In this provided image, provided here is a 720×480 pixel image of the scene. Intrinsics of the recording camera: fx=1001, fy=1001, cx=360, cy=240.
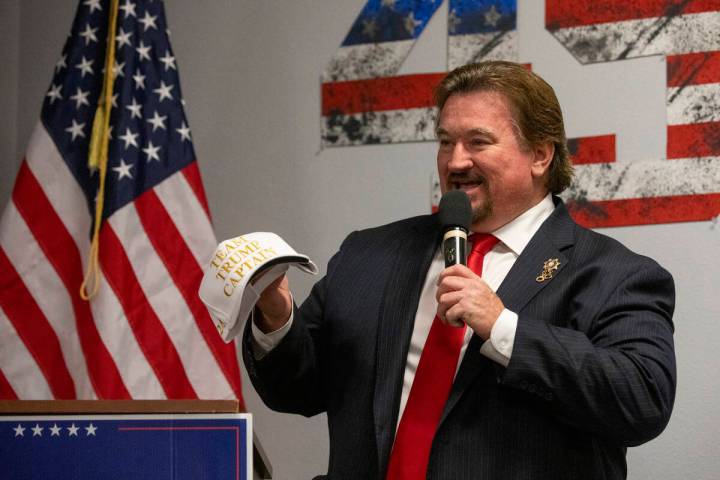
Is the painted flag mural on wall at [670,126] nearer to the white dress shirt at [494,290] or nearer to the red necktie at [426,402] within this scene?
the white dress shirt at [494,290]

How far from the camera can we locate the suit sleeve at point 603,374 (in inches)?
71.6

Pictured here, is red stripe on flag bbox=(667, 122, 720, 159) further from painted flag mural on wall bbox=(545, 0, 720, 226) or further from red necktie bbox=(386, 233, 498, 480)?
red necktie bbox=(386, 233, 498, 480)

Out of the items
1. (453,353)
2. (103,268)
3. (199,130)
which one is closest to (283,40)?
(199,130)

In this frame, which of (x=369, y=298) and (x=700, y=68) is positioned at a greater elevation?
(x=700, y=68)

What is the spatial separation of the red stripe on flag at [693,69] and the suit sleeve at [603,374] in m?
1.30

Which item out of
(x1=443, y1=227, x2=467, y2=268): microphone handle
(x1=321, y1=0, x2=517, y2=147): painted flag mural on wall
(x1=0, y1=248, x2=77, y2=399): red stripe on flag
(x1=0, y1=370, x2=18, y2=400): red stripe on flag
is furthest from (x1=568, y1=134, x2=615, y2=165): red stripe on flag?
(x1=0, y1=370, x2=18, y2=400): red stripe on flag

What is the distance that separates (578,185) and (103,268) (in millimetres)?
1462

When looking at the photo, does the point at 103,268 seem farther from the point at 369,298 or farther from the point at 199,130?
the point at 369,298

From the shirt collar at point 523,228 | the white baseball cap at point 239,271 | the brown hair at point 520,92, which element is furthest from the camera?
the brown hair at point 520,92

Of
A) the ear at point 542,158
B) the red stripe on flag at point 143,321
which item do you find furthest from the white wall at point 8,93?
the ear at point 542,158

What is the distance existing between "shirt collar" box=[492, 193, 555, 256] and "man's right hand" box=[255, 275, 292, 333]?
0.51 metres

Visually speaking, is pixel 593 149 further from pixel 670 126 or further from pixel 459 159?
pixel 459 159

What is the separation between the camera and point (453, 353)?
79.7 inches

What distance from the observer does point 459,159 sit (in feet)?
7.35
